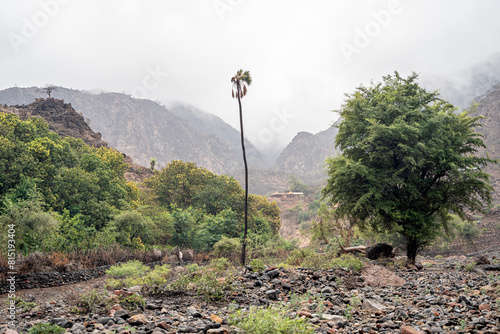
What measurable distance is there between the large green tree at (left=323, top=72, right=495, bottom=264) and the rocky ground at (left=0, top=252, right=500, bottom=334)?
457 cm

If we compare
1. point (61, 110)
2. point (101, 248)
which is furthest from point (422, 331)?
point (61, 110)

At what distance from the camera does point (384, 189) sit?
566 inches

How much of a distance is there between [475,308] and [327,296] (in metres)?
3.11

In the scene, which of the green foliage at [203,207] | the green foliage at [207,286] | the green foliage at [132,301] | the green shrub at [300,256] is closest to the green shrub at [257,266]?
the green foliage at [207,286]

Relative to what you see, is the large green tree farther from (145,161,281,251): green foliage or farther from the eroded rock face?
the eroded rock face

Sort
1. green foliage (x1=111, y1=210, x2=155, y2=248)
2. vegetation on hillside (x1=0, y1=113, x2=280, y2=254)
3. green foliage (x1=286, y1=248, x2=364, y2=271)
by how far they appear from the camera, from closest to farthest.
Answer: green foliage (x1=286, y1=248, x2=364, y2=271) < vegetation on hillside (x1=0, y1=113, x2=280, y2=254) < green foliage (x1=111, y1=210, x2=155, y2=248)

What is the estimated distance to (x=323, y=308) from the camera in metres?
5.94

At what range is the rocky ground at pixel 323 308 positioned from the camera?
A: 182 inches

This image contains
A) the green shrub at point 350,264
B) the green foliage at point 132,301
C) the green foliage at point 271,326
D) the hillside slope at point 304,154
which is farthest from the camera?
the hillside slope at point 304,154

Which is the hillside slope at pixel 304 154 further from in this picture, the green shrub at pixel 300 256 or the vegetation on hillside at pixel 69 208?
the green shrub at pixel 300 256

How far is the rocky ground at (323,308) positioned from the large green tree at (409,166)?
457cm

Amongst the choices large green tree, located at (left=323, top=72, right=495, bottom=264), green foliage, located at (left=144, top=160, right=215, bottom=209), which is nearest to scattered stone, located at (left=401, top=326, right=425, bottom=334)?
large green tree, located at (left=323, top=72, right=495, bottom=264)

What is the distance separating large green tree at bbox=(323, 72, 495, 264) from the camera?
13.1 m

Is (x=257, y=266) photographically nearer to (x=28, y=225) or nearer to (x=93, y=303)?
(x=93, y=303)
